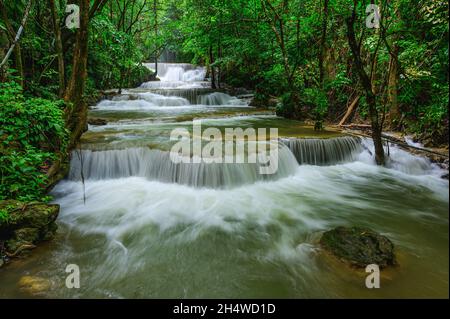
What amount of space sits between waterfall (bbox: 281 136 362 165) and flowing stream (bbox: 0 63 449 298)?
3 cm

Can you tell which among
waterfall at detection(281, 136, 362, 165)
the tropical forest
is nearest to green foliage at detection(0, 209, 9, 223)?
the tropical forest

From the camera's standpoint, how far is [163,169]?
222 inches

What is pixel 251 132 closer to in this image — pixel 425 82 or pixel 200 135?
pixel 200 135

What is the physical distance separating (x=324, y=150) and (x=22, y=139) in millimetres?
6062

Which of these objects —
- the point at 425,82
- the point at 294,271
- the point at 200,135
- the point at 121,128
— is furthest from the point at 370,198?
the point at 121,128

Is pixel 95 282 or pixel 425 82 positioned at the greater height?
pixel 425 82

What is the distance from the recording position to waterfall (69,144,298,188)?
543 centimetres

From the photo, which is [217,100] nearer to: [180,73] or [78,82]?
[78,82]

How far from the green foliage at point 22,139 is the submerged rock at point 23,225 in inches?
11.2

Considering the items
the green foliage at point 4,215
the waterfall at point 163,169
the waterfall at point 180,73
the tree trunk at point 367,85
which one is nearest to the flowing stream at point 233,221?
the waterfall at point 163,169

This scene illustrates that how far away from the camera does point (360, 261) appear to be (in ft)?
9.12
